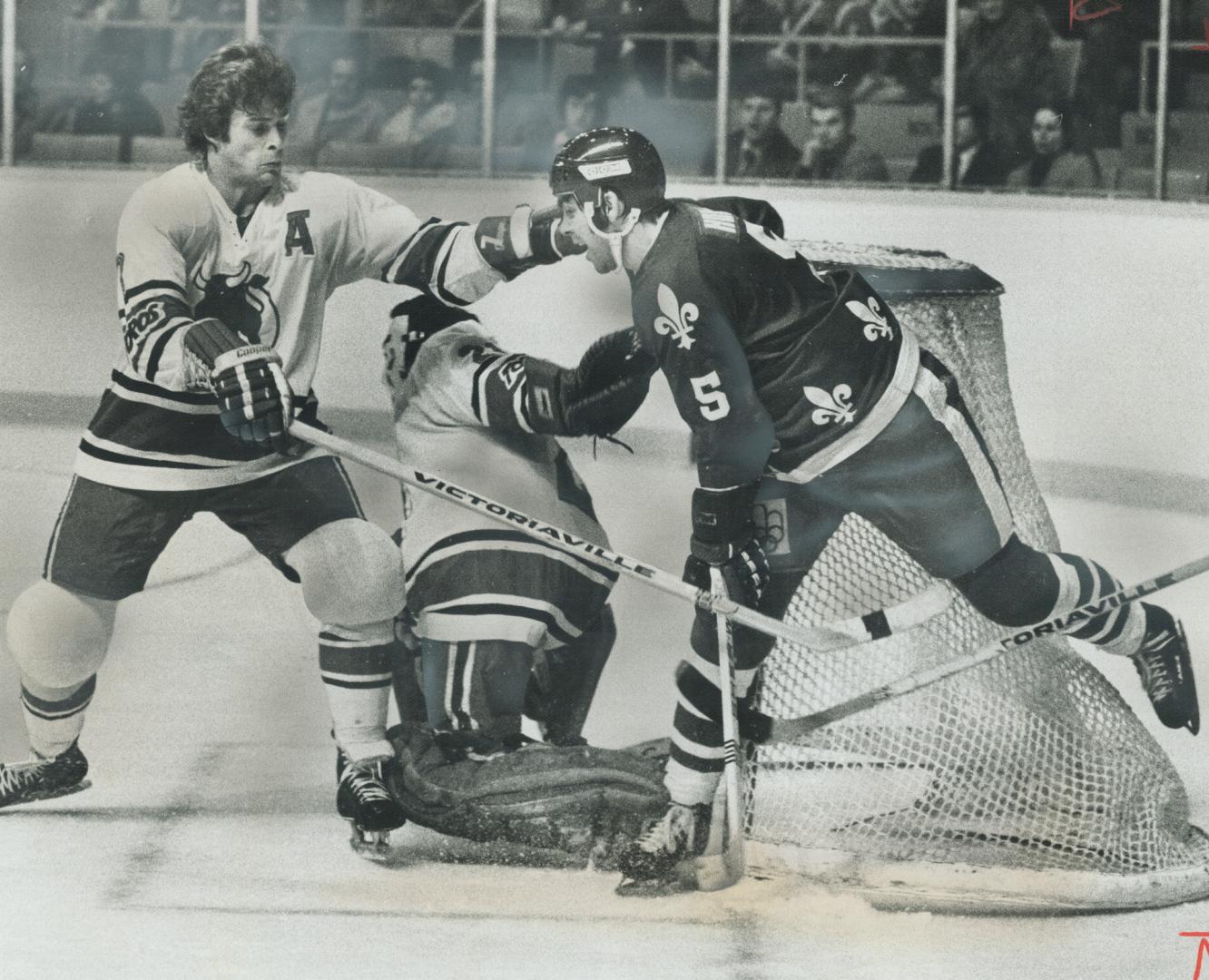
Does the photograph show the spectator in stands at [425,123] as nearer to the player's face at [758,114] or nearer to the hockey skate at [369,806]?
the player's face at [758,114]

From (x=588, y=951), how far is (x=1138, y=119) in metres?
1.82

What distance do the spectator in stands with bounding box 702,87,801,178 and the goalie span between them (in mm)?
458

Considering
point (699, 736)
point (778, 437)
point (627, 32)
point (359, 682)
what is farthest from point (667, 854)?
point (627, 32)

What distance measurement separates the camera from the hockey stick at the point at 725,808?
258cm

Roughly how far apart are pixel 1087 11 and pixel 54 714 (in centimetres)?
221

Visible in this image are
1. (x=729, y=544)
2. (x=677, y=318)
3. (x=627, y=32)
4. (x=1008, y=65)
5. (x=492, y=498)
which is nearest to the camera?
(x=677, y=318)

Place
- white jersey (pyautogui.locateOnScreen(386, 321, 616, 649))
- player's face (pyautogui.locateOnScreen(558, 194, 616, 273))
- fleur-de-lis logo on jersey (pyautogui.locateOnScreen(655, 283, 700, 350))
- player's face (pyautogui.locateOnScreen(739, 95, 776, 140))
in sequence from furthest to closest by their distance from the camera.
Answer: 1. player's face (pyautogui.locateOnScreen(739, 95, 776, 140))
2. white jersey (pyautogui.locateOnScreen(386, 321, 616, 649))
3. player's face (pyautogui.locateOnScreen(558, 194, 616, 273))
4. fleur-de-lis logo on jersey (pyautogui.locateOnScreen(655, 283, 700, 350))

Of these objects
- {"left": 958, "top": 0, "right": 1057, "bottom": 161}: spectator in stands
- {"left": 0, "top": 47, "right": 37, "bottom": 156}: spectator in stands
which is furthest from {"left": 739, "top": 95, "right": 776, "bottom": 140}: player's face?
{"left": 0, "top": 47, "right": 37, "bottom": 156}: spectator in stands

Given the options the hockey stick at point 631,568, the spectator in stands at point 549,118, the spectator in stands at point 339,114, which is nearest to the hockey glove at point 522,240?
the spectator in stands at point 549,118

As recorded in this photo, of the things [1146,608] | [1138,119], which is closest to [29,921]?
[1146,608]

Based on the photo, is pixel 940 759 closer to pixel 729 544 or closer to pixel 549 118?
pixel 729 544

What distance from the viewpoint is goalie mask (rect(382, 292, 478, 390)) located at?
2.63 m

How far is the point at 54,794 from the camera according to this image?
2650 millimetres

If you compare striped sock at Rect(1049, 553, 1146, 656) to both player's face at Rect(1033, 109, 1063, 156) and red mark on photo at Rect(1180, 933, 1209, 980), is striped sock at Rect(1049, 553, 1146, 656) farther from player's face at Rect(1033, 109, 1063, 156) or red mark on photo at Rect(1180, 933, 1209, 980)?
player's face at Rect(1033, 109, 1063, 156)
